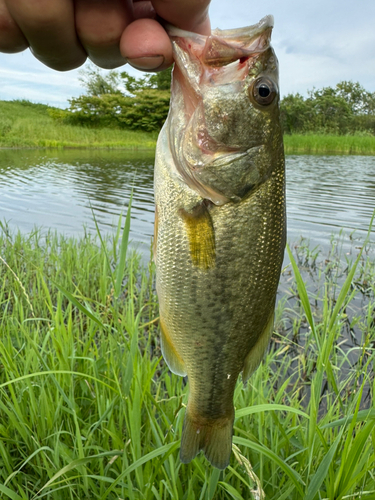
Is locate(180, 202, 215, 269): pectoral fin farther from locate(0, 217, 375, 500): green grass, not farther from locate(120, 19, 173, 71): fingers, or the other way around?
locate(120, 19, 173, 71): fingers

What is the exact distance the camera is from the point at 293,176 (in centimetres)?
1866

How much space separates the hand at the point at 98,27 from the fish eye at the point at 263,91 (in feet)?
0.99

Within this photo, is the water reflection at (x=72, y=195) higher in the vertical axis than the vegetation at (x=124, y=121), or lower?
lower

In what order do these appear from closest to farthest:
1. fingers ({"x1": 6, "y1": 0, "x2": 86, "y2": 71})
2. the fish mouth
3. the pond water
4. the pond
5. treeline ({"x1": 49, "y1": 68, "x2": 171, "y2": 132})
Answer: fingers ({"x1": 6, "y1": 0, "x2": 86, "y2": 71}), the fish mouth, the pond, the pond water, treeline ({"x1": 49, "y1": 68, "x2": 171, "y2": 132})

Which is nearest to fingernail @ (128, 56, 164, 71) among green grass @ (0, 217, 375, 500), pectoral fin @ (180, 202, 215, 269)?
pectoral fin @ (180, 202, 215, 269)

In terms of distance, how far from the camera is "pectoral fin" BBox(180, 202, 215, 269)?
1427 millimetres

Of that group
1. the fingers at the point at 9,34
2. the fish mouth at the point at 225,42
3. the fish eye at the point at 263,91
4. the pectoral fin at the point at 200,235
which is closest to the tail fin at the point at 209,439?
the pectoral fin at the point at 200,235

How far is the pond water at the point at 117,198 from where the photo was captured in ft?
29.8

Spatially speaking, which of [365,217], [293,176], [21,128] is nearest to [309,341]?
[365,217]

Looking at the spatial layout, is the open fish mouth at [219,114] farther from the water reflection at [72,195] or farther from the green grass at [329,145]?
the green grass at [329,145]

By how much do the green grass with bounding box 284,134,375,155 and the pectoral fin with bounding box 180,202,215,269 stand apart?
3286 cm

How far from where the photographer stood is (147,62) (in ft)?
4.27

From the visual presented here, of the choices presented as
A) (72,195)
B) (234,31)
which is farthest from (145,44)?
(72,195)

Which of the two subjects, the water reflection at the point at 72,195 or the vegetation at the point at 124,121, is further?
the vegetation at the point at 124,121
